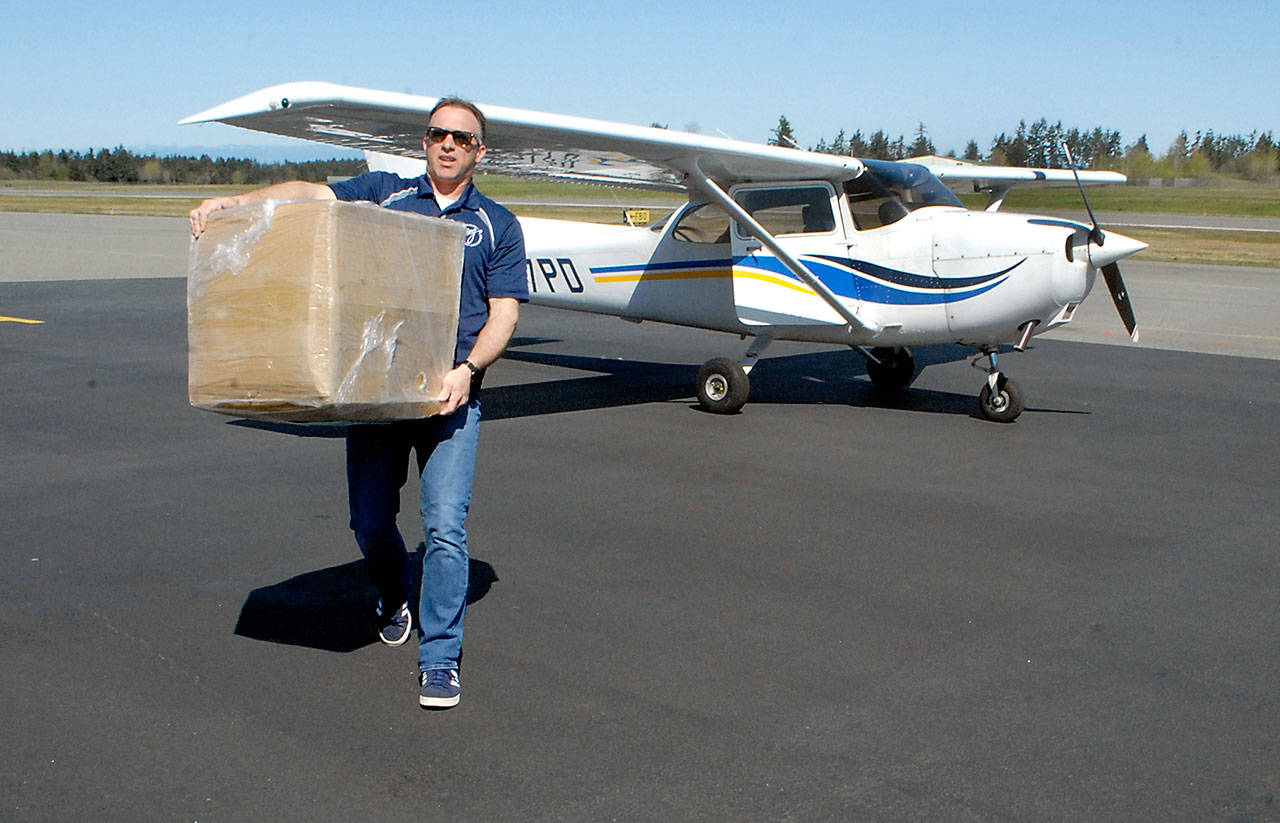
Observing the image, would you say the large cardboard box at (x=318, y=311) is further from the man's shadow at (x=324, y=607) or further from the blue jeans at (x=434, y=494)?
the man's shadow at (x=324, y=607)

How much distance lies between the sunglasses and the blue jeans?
0.86 m

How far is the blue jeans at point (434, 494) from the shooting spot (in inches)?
154

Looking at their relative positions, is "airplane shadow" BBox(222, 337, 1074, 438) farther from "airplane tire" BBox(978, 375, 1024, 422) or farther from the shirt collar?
the shirt collar

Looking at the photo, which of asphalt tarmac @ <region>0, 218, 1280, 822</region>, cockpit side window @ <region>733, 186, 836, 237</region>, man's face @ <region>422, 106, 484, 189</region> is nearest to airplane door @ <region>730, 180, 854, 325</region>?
cockpit side window @ <region>733, 186, 836, 237</region>

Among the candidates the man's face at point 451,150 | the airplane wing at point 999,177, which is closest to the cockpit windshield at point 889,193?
the airplane wing at point 999,177

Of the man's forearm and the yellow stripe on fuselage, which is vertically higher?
the man's forearm

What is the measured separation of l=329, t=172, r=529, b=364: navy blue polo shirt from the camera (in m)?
4.05

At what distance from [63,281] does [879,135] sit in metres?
78.6

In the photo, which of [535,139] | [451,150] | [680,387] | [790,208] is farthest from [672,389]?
[451,150]

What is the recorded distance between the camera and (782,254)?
9602mm

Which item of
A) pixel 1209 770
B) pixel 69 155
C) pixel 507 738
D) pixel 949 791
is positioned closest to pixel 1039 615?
pixel 1209 770

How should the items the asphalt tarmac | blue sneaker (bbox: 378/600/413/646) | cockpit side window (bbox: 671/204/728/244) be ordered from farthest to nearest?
cockpit side window (bbox: 671/204/728/244), blue sneaker (bbox: 378/600/413/646), the asphalt tarmac

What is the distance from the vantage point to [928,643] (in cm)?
459

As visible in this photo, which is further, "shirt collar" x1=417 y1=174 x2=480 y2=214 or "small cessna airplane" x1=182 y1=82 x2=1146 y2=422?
"small cessna airplane" x1=182 y1=82 x2=1146 y2=422
